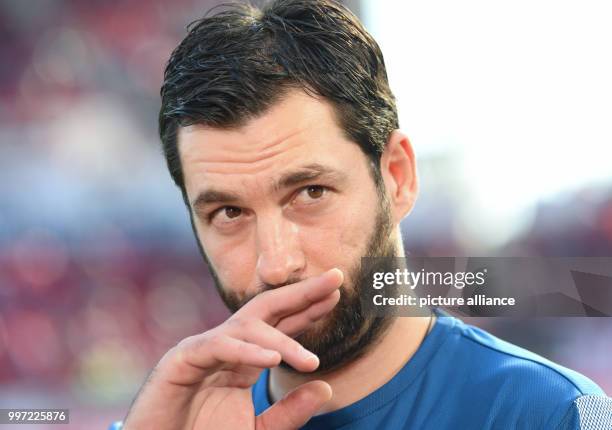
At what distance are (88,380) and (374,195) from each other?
217 centimetres

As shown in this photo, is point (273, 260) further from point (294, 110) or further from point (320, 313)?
point (294, 110)

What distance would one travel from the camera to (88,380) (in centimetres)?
295

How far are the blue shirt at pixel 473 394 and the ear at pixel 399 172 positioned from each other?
193 millimetres

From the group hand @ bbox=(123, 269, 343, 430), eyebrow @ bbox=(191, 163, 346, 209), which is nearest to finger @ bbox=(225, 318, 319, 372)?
hand @ bbox=(123, 269, 343, 430)

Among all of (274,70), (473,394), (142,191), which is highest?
(142,191)

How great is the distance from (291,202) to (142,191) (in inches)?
83.7

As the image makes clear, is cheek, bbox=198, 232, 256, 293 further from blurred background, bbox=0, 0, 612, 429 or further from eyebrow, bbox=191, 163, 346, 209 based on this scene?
blurred background, bbox=0, 0, 612, 429

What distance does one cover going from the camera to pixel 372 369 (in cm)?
111

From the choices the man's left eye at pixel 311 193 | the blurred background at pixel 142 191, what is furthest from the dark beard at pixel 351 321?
the blurred background at pixel 142 191

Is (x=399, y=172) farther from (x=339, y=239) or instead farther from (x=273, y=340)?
(x=273, y=340)

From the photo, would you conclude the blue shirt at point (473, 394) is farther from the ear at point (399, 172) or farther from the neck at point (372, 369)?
the ear at point (399, 172)

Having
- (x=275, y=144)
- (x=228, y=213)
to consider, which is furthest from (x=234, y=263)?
(x=275, y=144)

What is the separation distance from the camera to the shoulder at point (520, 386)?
97cm

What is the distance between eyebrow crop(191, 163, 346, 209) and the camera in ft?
3.45
